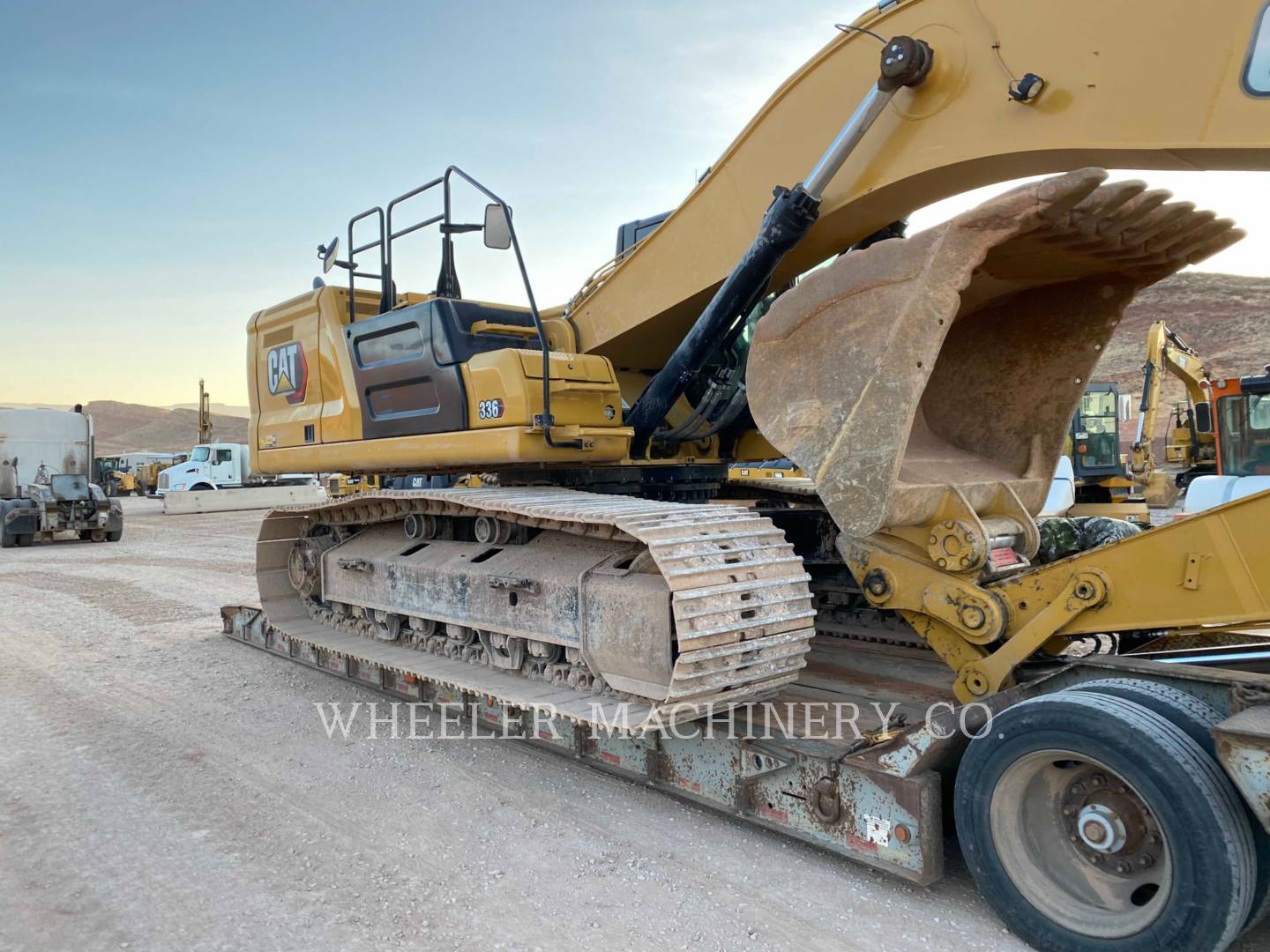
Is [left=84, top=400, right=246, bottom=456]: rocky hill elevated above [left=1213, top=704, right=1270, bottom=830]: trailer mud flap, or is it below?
above

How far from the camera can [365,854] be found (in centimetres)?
372

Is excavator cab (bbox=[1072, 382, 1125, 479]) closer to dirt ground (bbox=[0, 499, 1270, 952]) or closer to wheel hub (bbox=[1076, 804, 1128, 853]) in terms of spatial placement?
dirt ground (bbox=[0, 499, 1270, 952])

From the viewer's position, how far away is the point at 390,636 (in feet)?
18.7

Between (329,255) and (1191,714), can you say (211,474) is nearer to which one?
(329,255)

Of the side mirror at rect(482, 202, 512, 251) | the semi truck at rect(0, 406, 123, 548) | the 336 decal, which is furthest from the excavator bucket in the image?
the semi truck at rect(0, 406, 123, 548)

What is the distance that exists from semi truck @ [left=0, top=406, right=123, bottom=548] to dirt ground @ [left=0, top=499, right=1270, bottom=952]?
14057mm

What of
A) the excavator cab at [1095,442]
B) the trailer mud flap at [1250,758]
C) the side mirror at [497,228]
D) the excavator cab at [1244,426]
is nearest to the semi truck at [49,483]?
the side mirror at [497,228]

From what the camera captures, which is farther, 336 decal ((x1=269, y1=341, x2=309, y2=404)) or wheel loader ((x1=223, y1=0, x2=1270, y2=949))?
336 decal ((x1=269, y1=341, x2=309, y2=404))

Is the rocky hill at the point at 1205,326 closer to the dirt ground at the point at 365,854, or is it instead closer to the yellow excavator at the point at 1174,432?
the yellow excavator at the point at 1174,432

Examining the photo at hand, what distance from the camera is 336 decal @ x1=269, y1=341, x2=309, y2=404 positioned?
639cm

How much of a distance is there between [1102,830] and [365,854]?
264 centimetres

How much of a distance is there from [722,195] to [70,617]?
8143mm

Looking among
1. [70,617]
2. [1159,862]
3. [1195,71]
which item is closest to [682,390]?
[1195,71]

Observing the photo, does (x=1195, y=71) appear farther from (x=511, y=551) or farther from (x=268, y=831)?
(x=268, y=831)
